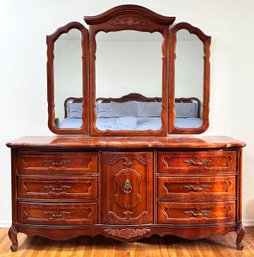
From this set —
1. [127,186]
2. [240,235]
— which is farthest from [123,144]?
[240,235]

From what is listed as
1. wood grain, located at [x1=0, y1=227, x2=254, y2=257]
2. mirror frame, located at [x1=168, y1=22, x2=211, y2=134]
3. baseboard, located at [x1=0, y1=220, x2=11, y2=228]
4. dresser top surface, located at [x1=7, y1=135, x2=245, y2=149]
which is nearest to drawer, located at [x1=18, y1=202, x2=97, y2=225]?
wood grain, located at [x1=0, y1=227, x2=254, y2=257]

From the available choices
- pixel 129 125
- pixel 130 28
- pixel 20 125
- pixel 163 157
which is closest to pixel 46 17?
pixel 130 28

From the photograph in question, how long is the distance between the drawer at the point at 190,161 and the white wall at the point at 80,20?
20.5 inches

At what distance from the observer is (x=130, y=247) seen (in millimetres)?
2865

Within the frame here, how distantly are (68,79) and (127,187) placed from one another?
3.61 feet

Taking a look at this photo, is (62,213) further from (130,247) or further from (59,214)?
(130,247)

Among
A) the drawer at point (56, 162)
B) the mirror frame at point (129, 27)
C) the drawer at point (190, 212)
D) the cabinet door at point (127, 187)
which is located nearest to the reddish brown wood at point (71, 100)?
the mirror frame at point (129, 27)

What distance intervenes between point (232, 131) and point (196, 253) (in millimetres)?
1151

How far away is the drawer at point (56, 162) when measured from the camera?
2.73 m

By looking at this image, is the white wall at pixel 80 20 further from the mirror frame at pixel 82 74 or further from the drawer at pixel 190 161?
the drawer at pixel 190 161

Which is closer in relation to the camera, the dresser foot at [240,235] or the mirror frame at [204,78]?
the dresser foot at [240,235]

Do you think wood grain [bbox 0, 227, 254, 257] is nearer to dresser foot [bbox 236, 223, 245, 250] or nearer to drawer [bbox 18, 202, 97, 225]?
dresser foot [bbox 236, 223, 245, 250]

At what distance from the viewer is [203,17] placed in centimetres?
319

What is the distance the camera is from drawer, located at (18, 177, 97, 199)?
8.98 ft
